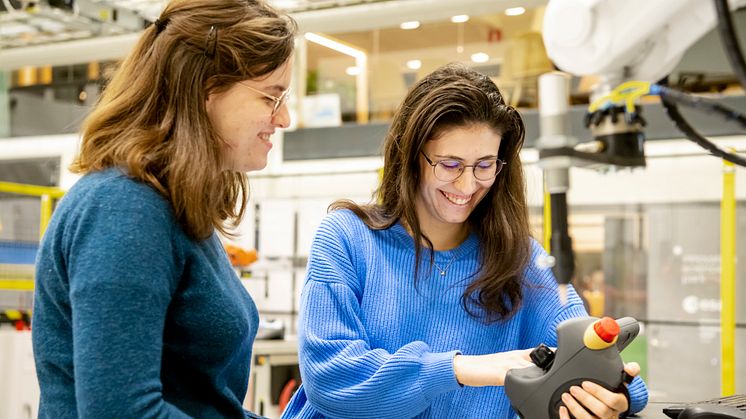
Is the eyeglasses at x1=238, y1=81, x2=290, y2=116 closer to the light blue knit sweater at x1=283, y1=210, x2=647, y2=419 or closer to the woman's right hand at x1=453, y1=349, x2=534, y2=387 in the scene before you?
the light blue knit sweater at x1=283, y1=210, x2=647, y2=419

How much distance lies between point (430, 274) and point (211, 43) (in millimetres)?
667

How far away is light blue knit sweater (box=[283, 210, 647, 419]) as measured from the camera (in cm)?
129

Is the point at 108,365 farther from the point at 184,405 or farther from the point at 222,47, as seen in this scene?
the point at 222,47

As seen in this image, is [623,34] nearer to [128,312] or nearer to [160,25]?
[160,25]

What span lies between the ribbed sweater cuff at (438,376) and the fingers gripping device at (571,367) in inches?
6.1

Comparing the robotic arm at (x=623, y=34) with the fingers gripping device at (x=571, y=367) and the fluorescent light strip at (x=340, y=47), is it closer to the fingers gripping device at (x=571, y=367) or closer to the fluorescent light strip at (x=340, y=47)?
the fingers gripping device at (x=571, y=367)

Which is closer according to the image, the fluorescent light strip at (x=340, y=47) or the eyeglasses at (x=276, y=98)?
the eyeglasses at (x=276, y=98)

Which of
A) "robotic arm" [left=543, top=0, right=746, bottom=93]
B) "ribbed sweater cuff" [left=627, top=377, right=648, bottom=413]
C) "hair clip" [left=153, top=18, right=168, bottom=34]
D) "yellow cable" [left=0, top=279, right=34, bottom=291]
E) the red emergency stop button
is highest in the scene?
"robotic arm" [left=543, top=0, right=746, bottom=93]

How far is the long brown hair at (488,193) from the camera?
1.46 metres

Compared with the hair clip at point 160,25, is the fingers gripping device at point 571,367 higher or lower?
lower

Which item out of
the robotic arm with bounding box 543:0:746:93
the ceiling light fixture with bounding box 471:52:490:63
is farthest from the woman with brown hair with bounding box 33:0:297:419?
the ceiling light fixture with bounding box 471:52:490:63

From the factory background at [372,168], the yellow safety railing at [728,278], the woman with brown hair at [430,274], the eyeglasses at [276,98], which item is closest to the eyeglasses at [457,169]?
the woman with brown hair at [430,274]

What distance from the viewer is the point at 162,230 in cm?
93

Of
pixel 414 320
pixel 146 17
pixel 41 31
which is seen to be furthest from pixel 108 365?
pixel 41 31
